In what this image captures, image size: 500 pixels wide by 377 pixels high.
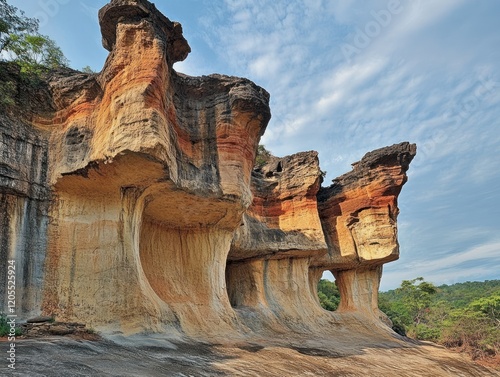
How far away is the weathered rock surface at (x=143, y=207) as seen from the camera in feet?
36.1

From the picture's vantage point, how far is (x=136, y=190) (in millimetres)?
12547

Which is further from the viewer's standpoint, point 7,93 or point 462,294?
point 462,294

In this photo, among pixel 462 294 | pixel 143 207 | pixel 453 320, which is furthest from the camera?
pixel 462 294

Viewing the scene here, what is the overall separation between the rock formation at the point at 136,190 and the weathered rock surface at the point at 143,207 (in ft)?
0.13

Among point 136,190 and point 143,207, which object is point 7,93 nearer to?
point 136,190

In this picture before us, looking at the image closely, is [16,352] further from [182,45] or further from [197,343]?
[182,45]

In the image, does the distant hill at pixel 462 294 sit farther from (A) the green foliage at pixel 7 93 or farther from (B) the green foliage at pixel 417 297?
(A) the green foliage at pixel 7 93

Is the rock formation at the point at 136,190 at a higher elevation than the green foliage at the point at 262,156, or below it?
below

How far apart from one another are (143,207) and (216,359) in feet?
18.8

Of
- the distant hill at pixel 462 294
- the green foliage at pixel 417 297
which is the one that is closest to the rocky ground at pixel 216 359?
the green foliage at pixel 417 297

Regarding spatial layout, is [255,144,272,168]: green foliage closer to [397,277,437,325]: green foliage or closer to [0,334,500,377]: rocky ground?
[0,334,500,377]: rocky ground

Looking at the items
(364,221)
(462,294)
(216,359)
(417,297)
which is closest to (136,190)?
(216,359)

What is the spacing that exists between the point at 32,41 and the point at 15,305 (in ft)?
31.2

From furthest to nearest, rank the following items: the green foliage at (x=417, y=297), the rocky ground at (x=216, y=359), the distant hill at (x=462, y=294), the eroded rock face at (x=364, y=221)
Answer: the distant hill at (x=462, y=294) < the green foliage at (x=417, y=297) < the eroded rock face at (x=364, y=221) < the rocky ground at (x=216, y=359)
